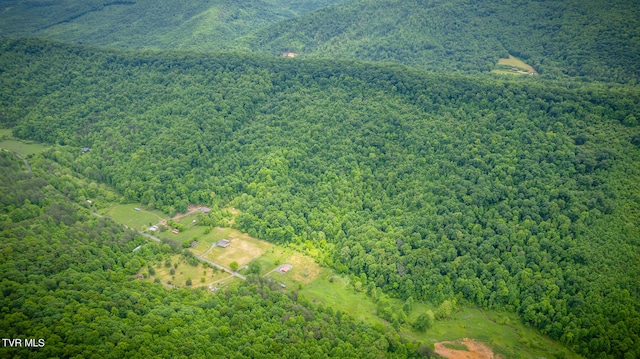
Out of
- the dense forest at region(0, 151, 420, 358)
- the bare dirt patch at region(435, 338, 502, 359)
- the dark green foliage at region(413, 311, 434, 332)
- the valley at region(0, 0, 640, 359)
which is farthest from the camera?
the dark green foliage at region(413, 311, 434, 332)

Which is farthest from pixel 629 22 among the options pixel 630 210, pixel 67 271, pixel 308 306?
pixel 67 271

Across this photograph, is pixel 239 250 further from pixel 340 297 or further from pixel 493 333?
pixel 493 333

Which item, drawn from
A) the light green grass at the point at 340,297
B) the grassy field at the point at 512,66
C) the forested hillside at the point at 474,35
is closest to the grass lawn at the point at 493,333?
the light green grass at the point at 340,297

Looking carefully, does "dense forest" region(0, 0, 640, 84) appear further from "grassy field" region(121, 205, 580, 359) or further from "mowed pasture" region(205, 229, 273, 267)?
"mowed pasture" region(205, 229, 273, 267)

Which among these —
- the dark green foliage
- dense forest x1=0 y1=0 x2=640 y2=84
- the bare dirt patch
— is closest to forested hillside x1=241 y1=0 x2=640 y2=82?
dense forest x1=0 y1=0 x2=640 y2=84

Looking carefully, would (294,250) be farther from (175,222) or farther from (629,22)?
(629,22)

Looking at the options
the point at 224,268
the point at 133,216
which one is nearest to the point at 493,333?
the point at 224,268

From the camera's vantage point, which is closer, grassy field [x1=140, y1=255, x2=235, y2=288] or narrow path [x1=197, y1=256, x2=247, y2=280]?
grassy field [x1=140, y1=255, x2=235, y2=288]
